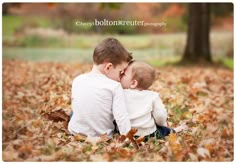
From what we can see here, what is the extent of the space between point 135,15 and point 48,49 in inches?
33.7

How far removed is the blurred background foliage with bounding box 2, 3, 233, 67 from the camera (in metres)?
4.00

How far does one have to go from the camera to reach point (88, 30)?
4.00 m

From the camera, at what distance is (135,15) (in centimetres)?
396

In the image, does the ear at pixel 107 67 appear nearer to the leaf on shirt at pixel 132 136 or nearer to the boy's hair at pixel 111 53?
the boy's hair at pixel 111 53

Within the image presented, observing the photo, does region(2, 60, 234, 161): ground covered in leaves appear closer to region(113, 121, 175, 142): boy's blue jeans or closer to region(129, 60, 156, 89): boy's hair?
region(113, 121, 175, 142): boy's blue jeans

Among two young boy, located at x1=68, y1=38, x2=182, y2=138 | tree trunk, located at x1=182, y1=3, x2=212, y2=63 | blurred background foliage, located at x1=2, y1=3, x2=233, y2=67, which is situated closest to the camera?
two young boy, located at x1=68, y1=38, x2=182, y2=138

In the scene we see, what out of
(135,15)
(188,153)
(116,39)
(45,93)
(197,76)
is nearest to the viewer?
(188,153)

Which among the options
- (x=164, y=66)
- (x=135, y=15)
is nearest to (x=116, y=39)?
(x=135, y=15)

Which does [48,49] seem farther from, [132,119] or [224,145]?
[224,145]

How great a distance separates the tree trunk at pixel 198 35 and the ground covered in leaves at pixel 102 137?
140 millimetres

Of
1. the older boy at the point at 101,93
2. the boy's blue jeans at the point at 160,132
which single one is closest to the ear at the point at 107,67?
the older boy at the point at 101,93

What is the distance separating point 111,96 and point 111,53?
0.87 ft

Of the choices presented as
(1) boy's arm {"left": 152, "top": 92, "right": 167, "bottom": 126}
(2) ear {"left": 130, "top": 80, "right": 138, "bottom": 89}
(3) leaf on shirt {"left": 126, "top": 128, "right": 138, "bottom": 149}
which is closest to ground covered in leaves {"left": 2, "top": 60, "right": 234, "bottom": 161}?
(3) leaf on shirt {"left": 126, "top": 128, "right": 138, "bottom": 149}

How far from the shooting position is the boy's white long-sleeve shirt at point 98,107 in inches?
140
